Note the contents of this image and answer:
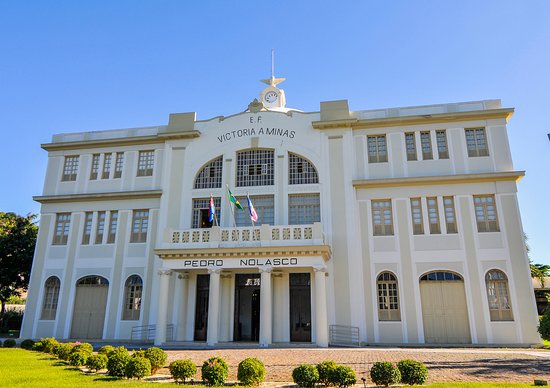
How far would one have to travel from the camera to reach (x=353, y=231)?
77.5 feet

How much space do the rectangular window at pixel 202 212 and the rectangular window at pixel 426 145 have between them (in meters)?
11.4

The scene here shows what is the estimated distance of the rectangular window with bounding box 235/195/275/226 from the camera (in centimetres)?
2517

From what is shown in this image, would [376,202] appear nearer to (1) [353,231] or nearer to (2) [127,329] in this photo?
(1) [353,231]

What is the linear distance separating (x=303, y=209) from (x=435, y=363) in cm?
1219

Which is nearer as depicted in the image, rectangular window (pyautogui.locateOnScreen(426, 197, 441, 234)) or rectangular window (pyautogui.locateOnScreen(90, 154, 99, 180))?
rectangular window (pyautogui.locateOnScreen(426, 197, 441, 234))

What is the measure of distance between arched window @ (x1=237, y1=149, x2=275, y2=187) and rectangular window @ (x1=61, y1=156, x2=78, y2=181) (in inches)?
439

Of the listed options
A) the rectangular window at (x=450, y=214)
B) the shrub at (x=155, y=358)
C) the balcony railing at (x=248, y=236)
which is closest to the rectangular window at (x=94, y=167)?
the balcony railing at (x=248, y=236)

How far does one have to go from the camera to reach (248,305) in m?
24.0

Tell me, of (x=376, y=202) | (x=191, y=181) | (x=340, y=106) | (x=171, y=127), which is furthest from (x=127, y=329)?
(x=340, y=106)

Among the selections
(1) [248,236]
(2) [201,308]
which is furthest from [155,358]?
(2) [201,308]

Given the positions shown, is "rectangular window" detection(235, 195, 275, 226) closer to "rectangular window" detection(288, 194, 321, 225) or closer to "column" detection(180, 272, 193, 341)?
"rectangular window" detection(288, 194, 321, 225)

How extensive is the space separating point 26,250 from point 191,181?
51.0 feet

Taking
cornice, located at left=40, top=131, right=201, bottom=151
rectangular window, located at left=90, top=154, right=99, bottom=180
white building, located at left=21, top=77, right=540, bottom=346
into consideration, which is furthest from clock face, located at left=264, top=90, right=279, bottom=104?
rectangular window, located at left=90, top=154, right=99, bottom=180

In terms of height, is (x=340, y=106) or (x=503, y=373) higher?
(x=340, y=106)
